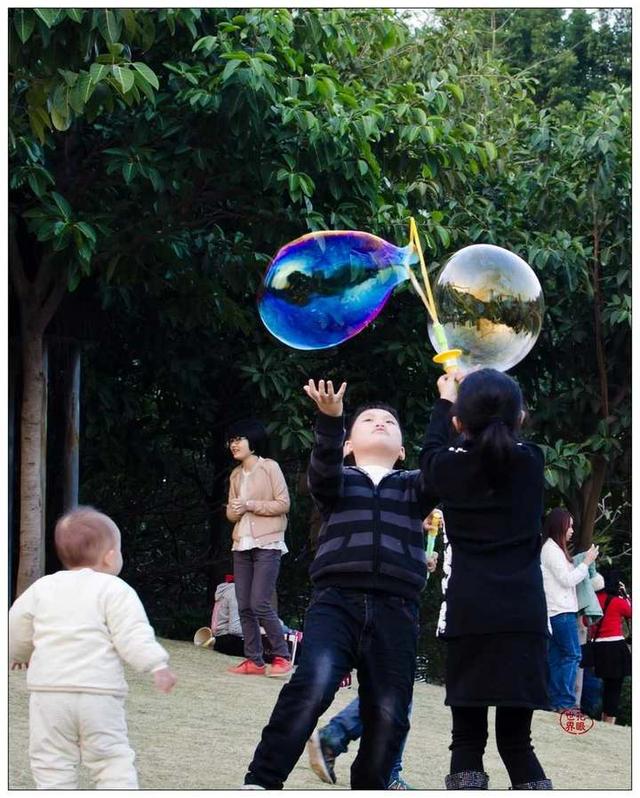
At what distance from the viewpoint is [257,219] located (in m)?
10.2

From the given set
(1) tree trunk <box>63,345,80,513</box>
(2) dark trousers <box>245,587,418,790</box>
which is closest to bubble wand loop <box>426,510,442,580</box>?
(2) dark trousers <box>245,587,418,790</box>

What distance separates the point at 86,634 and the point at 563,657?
19.3ft

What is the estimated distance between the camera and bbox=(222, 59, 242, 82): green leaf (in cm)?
841

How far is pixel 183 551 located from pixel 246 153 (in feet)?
26.5

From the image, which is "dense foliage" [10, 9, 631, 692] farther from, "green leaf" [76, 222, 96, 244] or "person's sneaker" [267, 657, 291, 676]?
"person's sneaker" [267, 657, 291, 676]

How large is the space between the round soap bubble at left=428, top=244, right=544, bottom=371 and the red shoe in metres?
4.25

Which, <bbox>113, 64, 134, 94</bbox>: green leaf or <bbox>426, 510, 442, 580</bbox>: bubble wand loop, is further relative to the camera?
<bbox>113, 64, 134, 94</bbox>: green leaf

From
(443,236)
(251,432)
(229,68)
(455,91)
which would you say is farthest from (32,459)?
(455,91)

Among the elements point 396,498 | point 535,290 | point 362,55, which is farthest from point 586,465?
point 396,498

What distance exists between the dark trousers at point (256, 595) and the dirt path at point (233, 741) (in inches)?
12.0

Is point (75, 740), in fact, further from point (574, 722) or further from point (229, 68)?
point (574, 722)

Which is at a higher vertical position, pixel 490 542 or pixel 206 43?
pixel 206 43

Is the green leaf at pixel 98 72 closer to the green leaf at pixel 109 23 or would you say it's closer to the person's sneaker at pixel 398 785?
the green leaf at pixel 109 23

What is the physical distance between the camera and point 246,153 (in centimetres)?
923
